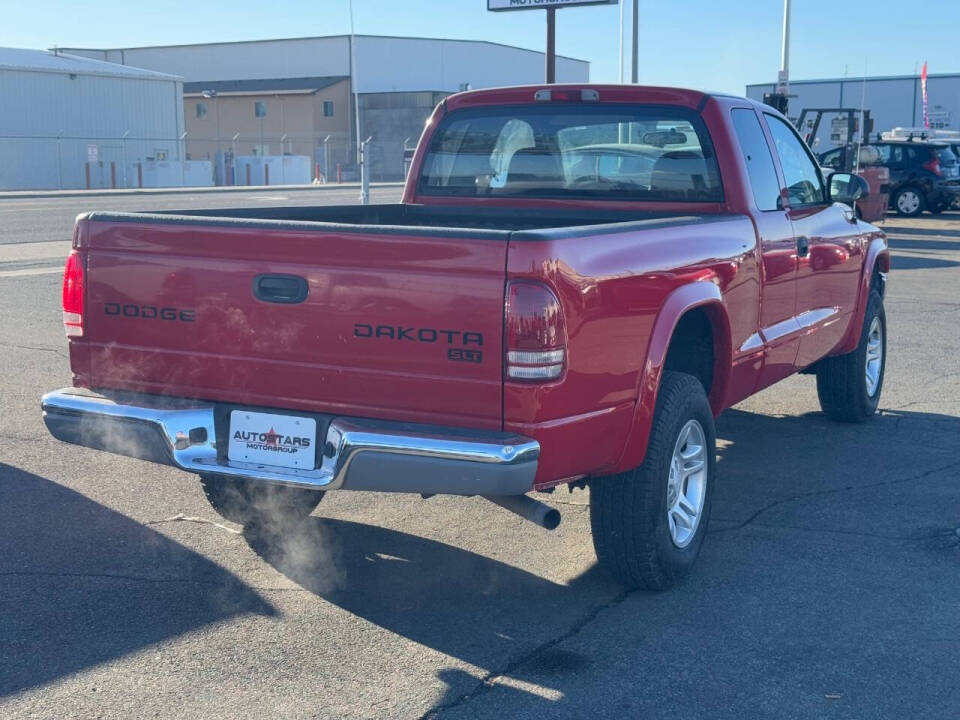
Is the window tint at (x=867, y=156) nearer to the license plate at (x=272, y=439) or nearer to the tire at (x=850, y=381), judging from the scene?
the tire at (x=850, y=381)

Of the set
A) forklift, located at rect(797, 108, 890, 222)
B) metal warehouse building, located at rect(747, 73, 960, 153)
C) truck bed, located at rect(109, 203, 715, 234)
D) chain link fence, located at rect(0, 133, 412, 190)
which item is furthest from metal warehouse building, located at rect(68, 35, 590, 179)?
truck bed, located at rect(109, 203, 715, 234)

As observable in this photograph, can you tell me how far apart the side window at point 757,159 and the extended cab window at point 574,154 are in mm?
271

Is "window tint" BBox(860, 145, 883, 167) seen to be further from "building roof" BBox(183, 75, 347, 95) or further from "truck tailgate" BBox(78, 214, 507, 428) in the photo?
"building roof" BBox(183, 75, 347, 95)

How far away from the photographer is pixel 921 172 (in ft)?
90.7

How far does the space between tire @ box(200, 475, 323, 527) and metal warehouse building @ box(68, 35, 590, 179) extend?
58805mm

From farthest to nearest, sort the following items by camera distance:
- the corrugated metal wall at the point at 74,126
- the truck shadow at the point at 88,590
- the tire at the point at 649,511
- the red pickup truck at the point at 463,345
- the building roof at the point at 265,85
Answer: the building roof at the point at 265,85 < the corrugated metal wall at the point at 74,126 < the tire at the point at 649,511 < the truck shadow at the point at 88,590 < the red pickup truck at the point at 463,345

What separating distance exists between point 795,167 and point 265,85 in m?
67.8

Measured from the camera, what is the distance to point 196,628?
425 cm

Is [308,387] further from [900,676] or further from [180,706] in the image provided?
[900,676]

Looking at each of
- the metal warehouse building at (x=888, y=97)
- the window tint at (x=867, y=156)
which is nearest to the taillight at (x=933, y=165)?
the window tint at (x=867, y=156)

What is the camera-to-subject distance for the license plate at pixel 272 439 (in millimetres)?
4129

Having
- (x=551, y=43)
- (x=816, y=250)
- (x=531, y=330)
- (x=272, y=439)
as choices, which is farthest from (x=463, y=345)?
(x=551, y=43)

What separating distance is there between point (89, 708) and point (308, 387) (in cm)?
124

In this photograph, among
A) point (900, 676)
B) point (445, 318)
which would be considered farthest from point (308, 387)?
point (900, 676)
